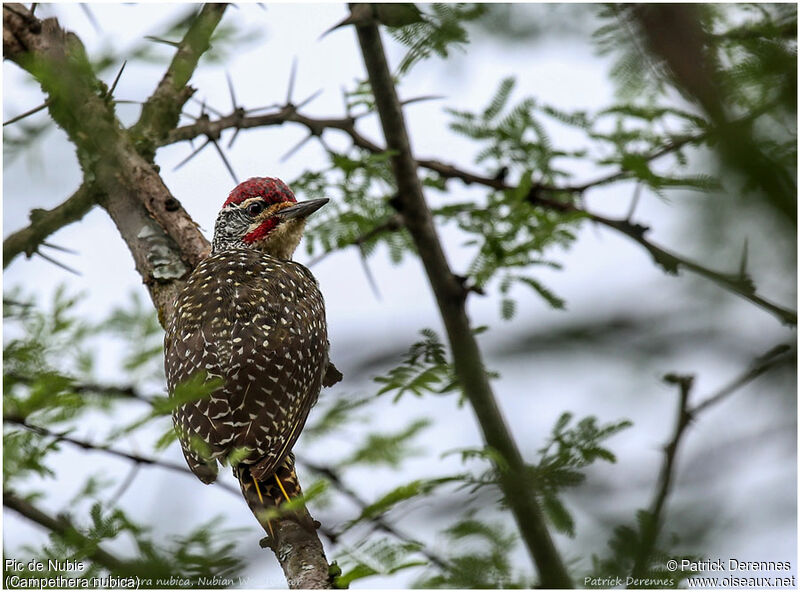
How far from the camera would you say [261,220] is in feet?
18.1

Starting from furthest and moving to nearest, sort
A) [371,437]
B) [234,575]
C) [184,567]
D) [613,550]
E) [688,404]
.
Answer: [371,437] < [234,575] < [184,567] < [688,404] < [613,550]

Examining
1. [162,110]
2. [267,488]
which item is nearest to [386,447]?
[267,488]

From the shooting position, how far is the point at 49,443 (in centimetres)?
296

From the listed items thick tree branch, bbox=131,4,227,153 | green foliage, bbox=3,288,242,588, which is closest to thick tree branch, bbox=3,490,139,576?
green foliage, bbox=3,288,242,588

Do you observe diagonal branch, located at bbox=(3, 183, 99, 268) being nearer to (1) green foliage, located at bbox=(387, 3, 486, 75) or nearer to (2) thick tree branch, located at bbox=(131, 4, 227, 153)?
(2) thick tree branch, located at bbox=(131, 4, 227, 153)

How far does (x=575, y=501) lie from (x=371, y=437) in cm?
A: 209

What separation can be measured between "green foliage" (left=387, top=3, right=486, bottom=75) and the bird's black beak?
4.99 ft

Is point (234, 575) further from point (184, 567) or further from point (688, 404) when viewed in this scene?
point (688, 404)

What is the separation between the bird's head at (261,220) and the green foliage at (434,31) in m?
1.95

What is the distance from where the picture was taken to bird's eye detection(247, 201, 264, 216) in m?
5.55

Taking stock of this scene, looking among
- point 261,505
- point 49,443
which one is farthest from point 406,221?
point 49,443

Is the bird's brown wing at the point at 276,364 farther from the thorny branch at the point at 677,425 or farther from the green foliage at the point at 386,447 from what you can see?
the thorny branch at the point at 677,425

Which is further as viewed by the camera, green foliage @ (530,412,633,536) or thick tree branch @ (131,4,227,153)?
thick tree branch @ (131,4,227,153)

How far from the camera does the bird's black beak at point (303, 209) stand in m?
5.07
